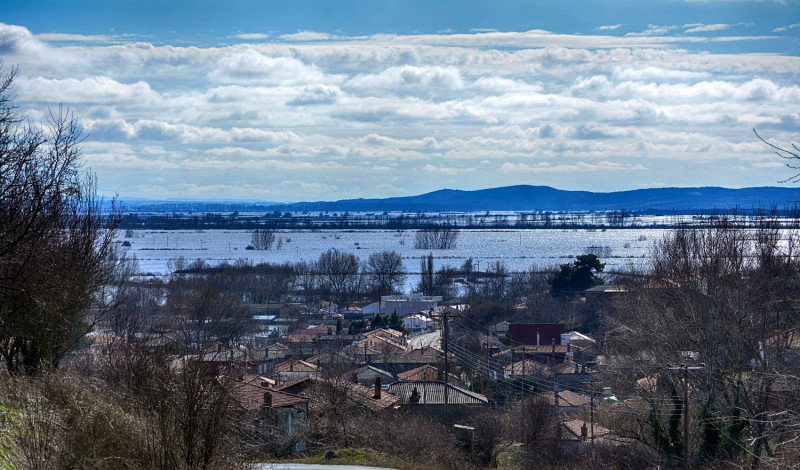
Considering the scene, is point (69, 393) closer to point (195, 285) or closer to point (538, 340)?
point (538, 340)

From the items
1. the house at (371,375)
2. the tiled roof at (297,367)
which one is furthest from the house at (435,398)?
the tiled roof at (297,367)

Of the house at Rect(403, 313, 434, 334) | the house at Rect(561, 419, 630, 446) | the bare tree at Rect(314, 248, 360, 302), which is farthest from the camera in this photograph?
the bare tree at Rect(314, 248, 360, 302)

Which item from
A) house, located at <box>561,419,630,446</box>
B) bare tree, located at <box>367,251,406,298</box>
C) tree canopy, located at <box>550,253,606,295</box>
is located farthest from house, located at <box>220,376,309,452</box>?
bare tree, located at <box>367,251,406,298</box>

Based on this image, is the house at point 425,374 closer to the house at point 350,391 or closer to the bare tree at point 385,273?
the house at point 350,391

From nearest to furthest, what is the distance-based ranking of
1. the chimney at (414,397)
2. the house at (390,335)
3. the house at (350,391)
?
the house at (350,391) → the chimney at (414,397) → the house at (390,335)

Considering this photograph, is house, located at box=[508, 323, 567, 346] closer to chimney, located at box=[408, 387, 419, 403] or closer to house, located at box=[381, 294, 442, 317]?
house, located at box=[381, 294, 442, 317]
